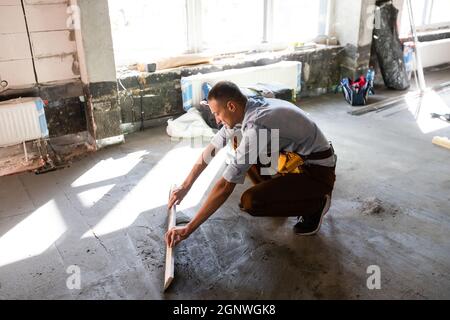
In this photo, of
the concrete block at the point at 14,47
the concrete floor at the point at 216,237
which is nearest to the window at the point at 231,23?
the concrete floor at the point at 216,237

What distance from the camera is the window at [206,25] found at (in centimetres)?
451

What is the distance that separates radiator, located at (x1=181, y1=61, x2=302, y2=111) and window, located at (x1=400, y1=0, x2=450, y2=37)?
277 centimetres

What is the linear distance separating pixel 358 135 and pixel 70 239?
310cm

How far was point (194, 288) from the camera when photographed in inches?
86.0

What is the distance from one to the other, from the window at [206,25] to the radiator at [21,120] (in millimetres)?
1218

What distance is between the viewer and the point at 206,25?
16.4ft

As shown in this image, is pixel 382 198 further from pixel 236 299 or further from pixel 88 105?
pixel 88 105

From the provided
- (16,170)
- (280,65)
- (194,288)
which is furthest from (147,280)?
(280,65)

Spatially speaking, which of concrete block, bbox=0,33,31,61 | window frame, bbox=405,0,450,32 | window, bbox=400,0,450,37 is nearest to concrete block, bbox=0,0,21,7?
concrete block, bbox=0,33,31,61

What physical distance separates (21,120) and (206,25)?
2.45 meters

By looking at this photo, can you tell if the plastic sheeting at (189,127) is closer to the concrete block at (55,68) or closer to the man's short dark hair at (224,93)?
A: the concrete block at (55,68)

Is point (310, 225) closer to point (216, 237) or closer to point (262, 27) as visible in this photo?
point (216, 237)

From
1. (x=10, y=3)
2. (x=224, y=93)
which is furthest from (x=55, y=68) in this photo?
(x=224, y=93)

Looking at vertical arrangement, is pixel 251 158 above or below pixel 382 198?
above
